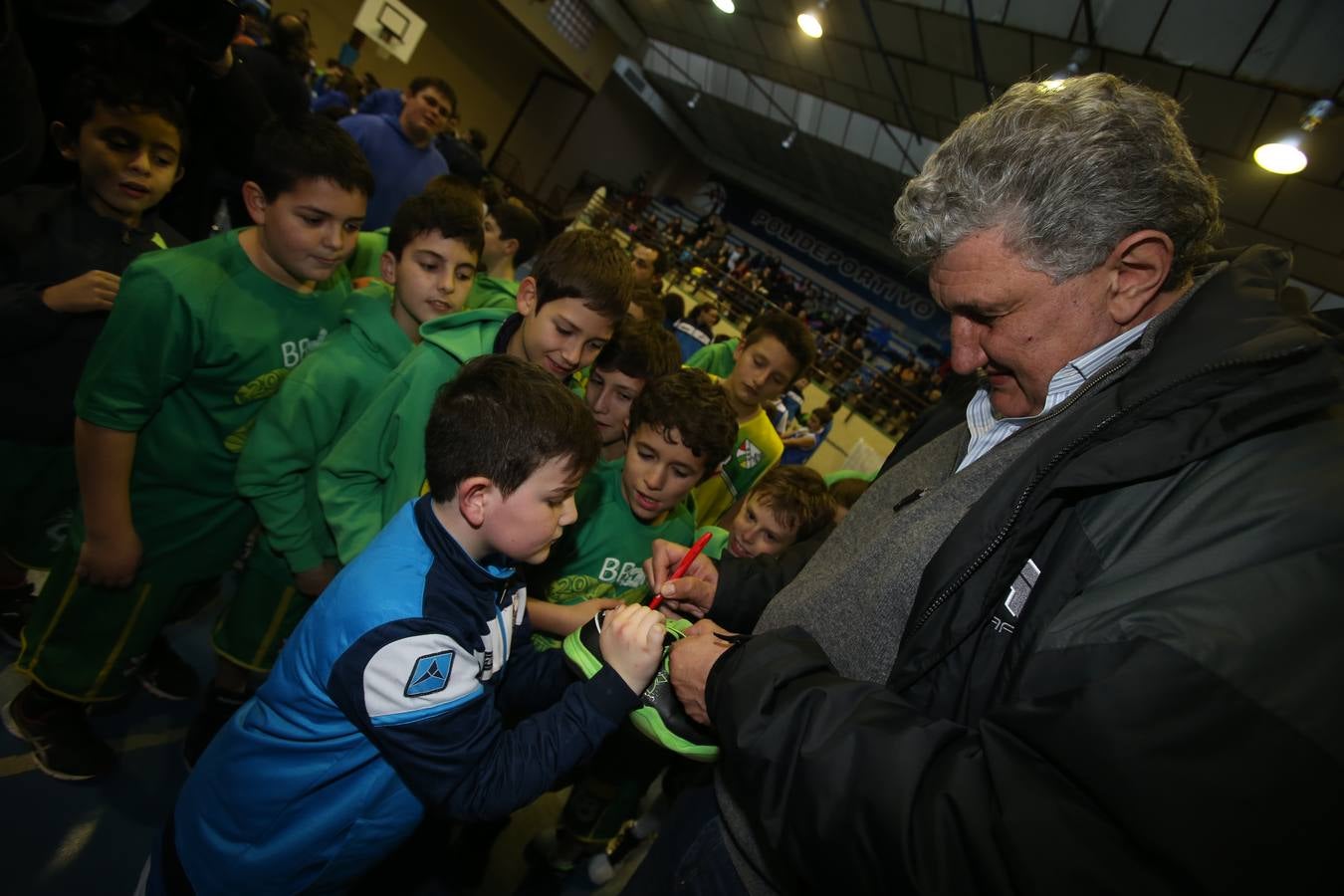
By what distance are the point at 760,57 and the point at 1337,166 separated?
34.8ft

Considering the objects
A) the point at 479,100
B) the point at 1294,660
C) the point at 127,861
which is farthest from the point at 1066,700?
the point at 479,100

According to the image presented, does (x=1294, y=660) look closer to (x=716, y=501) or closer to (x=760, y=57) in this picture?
(x=716, y=501)

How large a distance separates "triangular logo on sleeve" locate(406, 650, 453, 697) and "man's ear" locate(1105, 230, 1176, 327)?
63.3 inches

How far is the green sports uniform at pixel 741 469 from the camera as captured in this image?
140 inches

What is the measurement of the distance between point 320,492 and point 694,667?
1.43 m

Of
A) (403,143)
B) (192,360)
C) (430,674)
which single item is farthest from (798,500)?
(403,143)

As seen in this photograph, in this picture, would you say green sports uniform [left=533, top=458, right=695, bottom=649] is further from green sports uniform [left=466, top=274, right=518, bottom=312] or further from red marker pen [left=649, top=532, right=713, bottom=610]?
green sports uniform [left=466, top=274, right=518, bottom=312]

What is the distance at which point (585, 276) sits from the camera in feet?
7.50

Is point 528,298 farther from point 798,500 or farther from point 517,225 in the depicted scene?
point 517,225

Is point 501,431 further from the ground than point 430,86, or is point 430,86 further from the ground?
point 430,86

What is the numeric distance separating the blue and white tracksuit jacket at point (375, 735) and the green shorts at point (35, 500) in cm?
153

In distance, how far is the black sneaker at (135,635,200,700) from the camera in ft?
8.36

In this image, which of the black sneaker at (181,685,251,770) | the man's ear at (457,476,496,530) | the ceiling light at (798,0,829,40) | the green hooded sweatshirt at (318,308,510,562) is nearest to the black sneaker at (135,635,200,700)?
the black sneaker at (181,685,251,770)

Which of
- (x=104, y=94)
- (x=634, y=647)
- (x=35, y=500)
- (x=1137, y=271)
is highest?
(x=1137, y=271)
